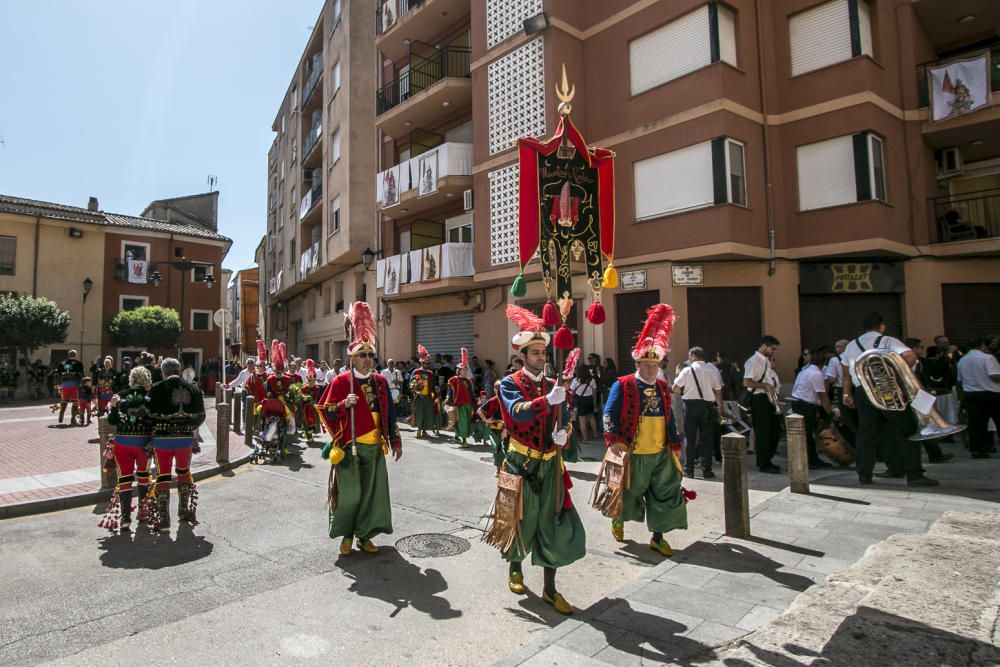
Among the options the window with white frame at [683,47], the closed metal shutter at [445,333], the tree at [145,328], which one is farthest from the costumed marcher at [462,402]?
the tree at [145,328]

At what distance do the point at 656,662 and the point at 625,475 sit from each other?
7.88ft

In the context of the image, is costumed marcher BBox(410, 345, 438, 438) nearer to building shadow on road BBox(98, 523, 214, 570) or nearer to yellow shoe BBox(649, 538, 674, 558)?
building shadow on road BBox(98, 523, 214, 570)

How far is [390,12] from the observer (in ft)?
71.9

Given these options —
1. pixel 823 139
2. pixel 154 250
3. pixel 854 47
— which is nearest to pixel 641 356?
pixel 823 139

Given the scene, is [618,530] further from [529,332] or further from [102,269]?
[102,269]

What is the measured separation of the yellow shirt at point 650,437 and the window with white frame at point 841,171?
34.8 feet

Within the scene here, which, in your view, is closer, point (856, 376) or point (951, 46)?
point (856, 376)

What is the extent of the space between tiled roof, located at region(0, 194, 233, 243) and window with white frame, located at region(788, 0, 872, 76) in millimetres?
35087

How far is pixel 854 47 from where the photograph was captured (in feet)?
43.9

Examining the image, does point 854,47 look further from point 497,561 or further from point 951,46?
point 497,561

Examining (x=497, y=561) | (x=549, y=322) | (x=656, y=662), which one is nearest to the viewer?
(x=656, y=662)

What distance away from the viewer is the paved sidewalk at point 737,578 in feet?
11.4

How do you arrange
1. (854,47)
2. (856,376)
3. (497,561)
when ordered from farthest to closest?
(854,47), (856,376), (497,561)

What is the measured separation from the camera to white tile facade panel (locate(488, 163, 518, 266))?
16.5 meters
